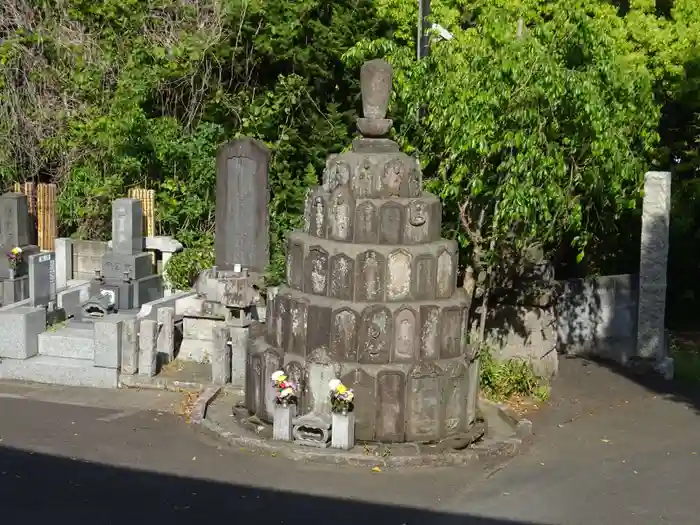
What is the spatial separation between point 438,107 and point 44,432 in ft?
21.8

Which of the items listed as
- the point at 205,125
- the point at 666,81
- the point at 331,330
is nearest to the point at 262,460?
the point at 331,330

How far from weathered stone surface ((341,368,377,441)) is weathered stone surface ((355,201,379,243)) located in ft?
5.28

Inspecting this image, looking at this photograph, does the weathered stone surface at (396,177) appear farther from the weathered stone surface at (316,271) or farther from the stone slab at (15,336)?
the stone slab at (15,336)

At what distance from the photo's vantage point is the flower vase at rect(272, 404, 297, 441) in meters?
12.6

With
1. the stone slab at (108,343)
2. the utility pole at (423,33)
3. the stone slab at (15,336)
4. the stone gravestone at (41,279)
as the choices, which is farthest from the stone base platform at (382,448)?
the utility pole at (423,33)

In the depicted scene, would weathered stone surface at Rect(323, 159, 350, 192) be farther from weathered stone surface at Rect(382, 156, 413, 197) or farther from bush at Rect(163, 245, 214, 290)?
bush at Rect(163, 245, 214, 290)

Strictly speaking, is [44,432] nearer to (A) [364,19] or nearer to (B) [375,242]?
(B) [375,242]

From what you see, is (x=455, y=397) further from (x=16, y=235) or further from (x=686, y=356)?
(x=16, y=235)

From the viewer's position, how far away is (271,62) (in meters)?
21.1

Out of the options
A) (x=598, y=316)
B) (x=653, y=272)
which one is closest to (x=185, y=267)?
(x=598, y=316)

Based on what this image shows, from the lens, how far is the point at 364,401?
12.7m

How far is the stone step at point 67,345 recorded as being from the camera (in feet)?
52.6

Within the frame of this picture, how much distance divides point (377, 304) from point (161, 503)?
11.5 ft

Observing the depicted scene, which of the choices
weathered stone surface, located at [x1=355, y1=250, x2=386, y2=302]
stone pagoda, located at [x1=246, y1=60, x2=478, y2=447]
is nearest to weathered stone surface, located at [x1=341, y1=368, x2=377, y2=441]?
stone pagoda, located at [x1=246, y1=60, x2=478, y2=447]
